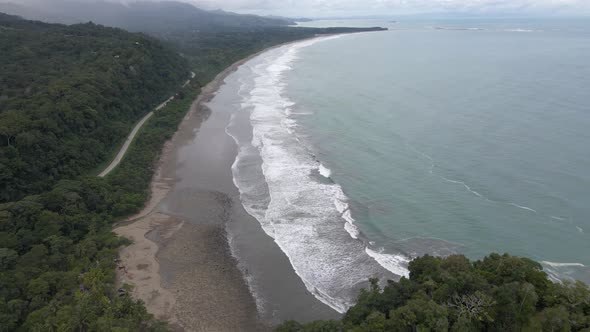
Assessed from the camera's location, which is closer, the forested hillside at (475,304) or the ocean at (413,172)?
the forested hillside at (475,304)

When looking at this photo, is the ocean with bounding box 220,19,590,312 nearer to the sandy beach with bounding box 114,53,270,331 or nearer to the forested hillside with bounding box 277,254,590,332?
the sandy beach with bounding box 114,53,270,331

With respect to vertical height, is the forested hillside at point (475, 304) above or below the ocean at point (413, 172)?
above

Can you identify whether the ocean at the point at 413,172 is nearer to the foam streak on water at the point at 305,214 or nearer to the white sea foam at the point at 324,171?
the foam streak on water at the point at 305,214

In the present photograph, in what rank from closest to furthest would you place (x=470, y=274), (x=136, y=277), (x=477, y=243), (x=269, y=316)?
(x=470, y=274)
(x=269, y=316)
(x=136, y=277)
(x=477, y=243)

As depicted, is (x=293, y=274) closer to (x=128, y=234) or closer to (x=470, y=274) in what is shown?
(x=470, y=274)

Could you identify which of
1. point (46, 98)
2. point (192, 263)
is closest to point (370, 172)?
point (192, 263)

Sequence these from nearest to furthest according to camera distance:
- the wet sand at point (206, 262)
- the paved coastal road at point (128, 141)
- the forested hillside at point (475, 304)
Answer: the forested hillside at point (475, 304), the wet sand at point (206, 262), the paved coastal road at point (128, 141)

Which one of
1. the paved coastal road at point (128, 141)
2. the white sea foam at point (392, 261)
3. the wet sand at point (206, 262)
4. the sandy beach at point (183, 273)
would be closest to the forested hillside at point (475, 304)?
the wet sand at point (206, 262)
